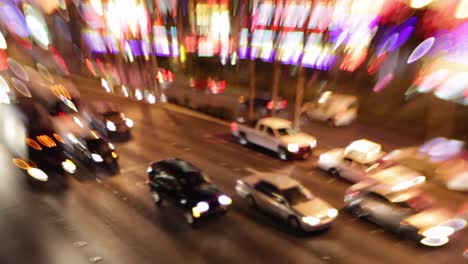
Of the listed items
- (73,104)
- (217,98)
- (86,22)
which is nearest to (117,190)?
(73,104)

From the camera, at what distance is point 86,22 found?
154 feet

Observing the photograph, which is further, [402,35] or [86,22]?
[86,22]

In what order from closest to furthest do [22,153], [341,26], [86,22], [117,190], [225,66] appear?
[117,190] → [22,153] → [341,26] → [225,66] → [86,22]

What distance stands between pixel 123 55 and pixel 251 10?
18003 mm

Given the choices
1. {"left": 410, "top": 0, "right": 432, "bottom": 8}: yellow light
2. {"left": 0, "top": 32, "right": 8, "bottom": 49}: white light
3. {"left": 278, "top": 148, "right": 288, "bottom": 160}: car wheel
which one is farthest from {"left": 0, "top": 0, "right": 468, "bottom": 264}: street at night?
{"left": 0, "top": 32, "right": 8, "bottom": 49}: white light

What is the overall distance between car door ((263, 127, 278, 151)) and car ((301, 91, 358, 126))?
6.49 metres

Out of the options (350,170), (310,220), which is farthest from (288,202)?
(350,170)

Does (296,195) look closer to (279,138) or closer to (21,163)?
(279,138)

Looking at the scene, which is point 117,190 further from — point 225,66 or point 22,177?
point 225,66

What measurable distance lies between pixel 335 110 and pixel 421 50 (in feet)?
21.4

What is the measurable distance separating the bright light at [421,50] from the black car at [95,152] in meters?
19.1

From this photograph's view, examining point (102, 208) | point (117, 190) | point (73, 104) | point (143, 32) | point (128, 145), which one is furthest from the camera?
point (143, 32)

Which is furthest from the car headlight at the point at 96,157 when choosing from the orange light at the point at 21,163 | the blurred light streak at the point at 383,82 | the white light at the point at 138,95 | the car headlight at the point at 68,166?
the blurred light streak at the point at 383,82

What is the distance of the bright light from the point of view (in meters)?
23.3
